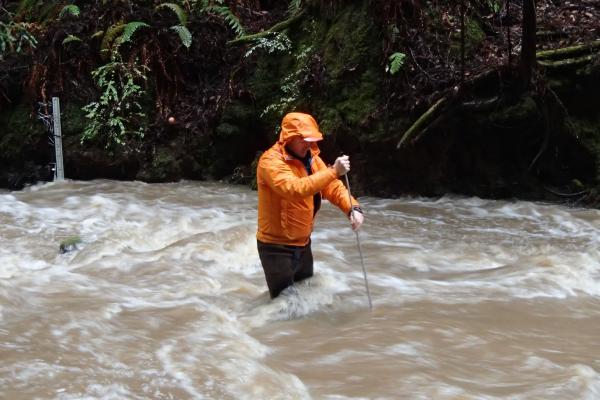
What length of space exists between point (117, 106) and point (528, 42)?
7.84 meters

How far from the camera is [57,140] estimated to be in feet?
39.8

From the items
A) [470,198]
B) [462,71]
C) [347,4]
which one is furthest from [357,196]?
[347,4]

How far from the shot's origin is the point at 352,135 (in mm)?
10242

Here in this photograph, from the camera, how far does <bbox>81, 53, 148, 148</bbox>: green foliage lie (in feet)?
39.9

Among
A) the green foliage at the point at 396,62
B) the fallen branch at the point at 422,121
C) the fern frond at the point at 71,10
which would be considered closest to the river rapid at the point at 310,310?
the fallen branch at the point at 422,121

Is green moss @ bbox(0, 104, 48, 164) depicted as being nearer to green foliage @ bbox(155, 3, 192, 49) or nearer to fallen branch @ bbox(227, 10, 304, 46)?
green foliage @ bbox(155, 3, 192, 49)

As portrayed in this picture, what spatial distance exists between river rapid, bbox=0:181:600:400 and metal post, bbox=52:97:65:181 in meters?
3.00

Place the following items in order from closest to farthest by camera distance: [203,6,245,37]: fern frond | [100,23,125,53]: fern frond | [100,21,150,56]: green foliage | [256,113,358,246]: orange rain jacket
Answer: [256,113,358,246]: orange rain jacket < [100,21,150,56]: green foliage < [100,23,125,53]: fern frond < [203,6,245,37]: fern frond

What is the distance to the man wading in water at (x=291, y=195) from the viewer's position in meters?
4.26

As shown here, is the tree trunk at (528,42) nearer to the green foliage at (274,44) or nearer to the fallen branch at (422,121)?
the fallen branch at (422,121)

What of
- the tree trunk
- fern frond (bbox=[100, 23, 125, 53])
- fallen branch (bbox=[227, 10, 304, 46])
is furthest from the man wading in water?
fern frond (bbox=[100, 23, 125, 53])

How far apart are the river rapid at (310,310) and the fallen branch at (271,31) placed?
476 centimetres

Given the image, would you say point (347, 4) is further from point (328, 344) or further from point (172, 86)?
point (328, 344)

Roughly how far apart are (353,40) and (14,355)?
8.29 m
